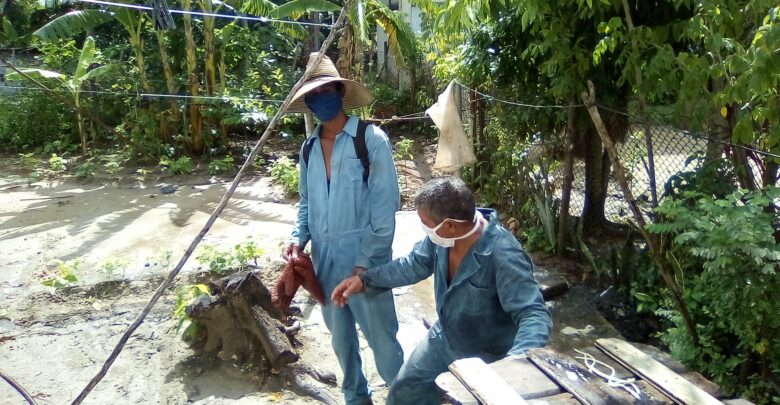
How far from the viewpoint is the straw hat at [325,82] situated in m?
3.22

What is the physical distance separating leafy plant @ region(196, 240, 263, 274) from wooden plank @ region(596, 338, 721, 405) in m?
4.27

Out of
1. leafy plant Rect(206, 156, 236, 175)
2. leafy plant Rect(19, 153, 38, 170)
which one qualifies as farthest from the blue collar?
leafy plant Rect(19, 153, 38, 170)

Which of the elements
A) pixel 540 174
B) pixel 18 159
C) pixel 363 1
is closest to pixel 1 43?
pixel 18 159

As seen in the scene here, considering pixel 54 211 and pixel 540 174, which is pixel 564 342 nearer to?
pixel 540 174

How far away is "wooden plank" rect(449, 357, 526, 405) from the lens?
174 cm

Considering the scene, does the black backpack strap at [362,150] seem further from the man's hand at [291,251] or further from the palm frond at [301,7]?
the palm frond at [301,7]

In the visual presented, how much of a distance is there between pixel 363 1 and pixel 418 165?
10.4ft

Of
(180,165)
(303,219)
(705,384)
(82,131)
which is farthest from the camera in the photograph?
(82,131)

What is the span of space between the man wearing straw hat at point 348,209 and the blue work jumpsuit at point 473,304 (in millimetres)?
286

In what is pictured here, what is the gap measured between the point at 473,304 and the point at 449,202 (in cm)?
43

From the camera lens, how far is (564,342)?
478 centimetres

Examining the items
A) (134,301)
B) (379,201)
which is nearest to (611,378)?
(379,201)

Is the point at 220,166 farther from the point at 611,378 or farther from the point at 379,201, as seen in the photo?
the point at 611,378

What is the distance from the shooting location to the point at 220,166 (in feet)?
37.6
